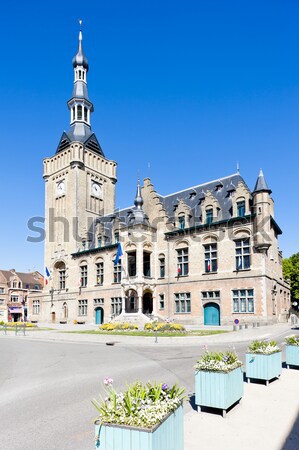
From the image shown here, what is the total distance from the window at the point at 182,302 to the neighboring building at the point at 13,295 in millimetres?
42383

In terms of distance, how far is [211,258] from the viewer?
3816 centimetres

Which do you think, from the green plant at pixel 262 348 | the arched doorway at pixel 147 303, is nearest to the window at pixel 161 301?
the arched doorway at pixel 147 303

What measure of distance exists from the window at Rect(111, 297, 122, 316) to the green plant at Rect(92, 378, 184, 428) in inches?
1601

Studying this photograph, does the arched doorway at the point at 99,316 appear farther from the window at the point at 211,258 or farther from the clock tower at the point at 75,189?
the window at the point at 211,258

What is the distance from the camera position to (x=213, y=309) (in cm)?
3734

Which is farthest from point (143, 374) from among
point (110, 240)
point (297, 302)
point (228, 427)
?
point (297, 302)

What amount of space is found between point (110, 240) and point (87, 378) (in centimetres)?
3771

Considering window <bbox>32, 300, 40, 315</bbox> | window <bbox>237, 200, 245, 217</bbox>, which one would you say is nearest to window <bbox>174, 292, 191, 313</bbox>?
window <bbox>237, 200, 245, 217</bbox>

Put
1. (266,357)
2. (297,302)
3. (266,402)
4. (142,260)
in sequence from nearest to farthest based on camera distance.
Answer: (266,402) → (266,357) → (142,260) → (297,302)

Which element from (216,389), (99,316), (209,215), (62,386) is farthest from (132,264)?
(216,389)

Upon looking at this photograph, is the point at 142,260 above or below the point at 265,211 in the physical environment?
below

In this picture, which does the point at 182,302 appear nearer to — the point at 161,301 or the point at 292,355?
the point at 161,301

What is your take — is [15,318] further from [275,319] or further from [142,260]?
[275,319]

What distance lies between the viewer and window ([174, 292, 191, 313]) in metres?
39.4
